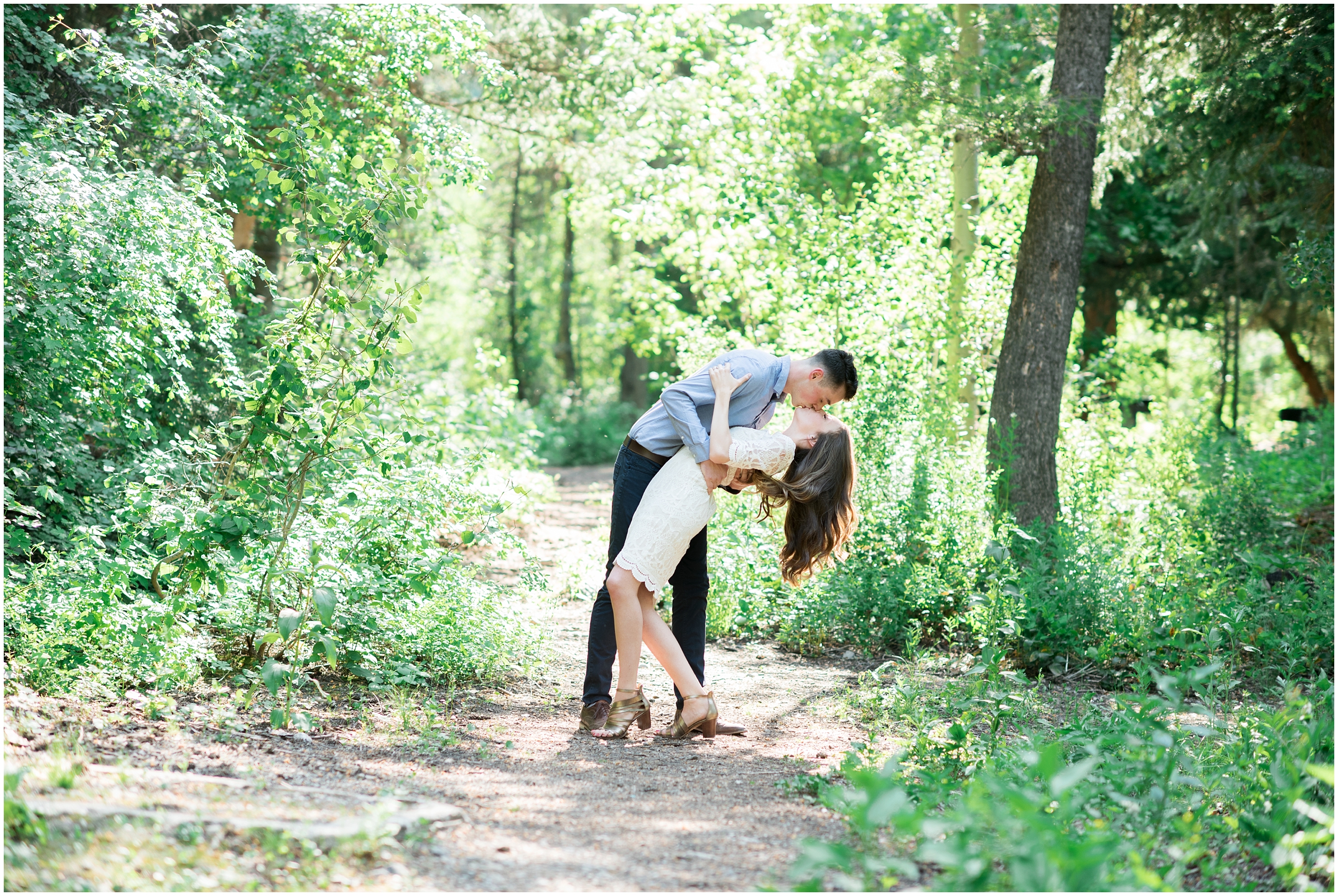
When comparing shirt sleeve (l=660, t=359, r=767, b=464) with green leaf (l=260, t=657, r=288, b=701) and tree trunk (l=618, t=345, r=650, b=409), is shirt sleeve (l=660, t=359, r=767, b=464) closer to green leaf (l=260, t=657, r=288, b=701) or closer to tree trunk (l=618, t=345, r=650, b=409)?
green leaf (l=260, t=657, r=288, b=701)

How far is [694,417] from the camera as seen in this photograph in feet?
14.2

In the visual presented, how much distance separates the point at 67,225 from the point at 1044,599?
5238 mm

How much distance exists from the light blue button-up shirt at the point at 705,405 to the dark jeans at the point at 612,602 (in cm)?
14

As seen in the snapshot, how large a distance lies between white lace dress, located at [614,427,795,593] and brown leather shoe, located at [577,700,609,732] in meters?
0.59

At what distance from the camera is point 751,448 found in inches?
169

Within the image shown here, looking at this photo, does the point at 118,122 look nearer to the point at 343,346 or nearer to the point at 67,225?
the point at 67,225

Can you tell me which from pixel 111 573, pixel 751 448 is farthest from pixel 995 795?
pixel 111 573

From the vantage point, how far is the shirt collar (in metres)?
4.49

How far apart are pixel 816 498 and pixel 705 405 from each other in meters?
0.63

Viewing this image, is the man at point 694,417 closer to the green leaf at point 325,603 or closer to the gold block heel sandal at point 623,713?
the gold block heel sandal at point 623,713

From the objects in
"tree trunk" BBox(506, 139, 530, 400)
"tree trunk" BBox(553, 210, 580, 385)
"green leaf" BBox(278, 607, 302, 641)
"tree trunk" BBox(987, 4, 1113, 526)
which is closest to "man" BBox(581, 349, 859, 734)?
"green leaf" BBox(278, 607, 302, 641)

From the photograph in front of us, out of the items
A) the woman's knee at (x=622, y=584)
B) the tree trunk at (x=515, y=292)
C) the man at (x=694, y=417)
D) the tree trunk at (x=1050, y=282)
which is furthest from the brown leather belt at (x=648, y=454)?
the tree trunk at (x=515, y=292)

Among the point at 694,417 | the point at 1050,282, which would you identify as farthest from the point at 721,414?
the point at 1050,282

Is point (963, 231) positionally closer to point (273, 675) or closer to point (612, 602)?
point (612, 602)
